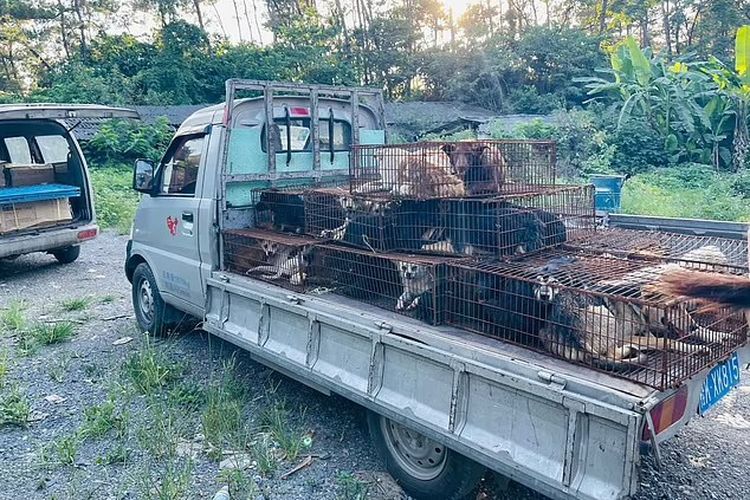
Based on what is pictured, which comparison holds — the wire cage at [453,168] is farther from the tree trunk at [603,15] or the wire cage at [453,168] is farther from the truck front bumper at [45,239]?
the tree trunk at [603,15]

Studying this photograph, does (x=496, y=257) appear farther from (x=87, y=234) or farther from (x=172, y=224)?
(x=87, y=234)

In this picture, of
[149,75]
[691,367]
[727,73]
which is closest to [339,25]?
[149,75]

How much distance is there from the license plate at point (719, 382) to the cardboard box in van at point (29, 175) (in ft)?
29.2

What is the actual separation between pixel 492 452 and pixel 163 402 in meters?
2.59

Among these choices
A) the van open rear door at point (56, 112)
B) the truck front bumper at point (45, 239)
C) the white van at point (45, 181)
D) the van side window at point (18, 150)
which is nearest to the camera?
the van open rear door at point (56, 112)

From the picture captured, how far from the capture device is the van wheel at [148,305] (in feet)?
17.3

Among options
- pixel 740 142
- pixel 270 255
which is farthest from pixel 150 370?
pixel 740 142

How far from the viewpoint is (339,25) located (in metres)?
28.4

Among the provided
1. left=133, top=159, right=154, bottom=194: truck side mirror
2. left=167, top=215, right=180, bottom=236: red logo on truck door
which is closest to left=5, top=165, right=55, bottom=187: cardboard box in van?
left=133, top=159, right=154, bottom=194: truck side mirror

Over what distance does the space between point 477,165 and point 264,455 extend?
7.06 ft

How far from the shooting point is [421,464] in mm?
3016

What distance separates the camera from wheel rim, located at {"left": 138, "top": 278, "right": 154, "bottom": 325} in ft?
17.7

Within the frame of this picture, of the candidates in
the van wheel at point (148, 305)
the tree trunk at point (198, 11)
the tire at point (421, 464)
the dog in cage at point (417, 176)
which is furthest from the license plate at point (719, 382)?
the tree trunk at point (198, 11)

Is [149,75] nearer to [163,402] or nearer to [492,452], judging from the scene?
[163,402]
